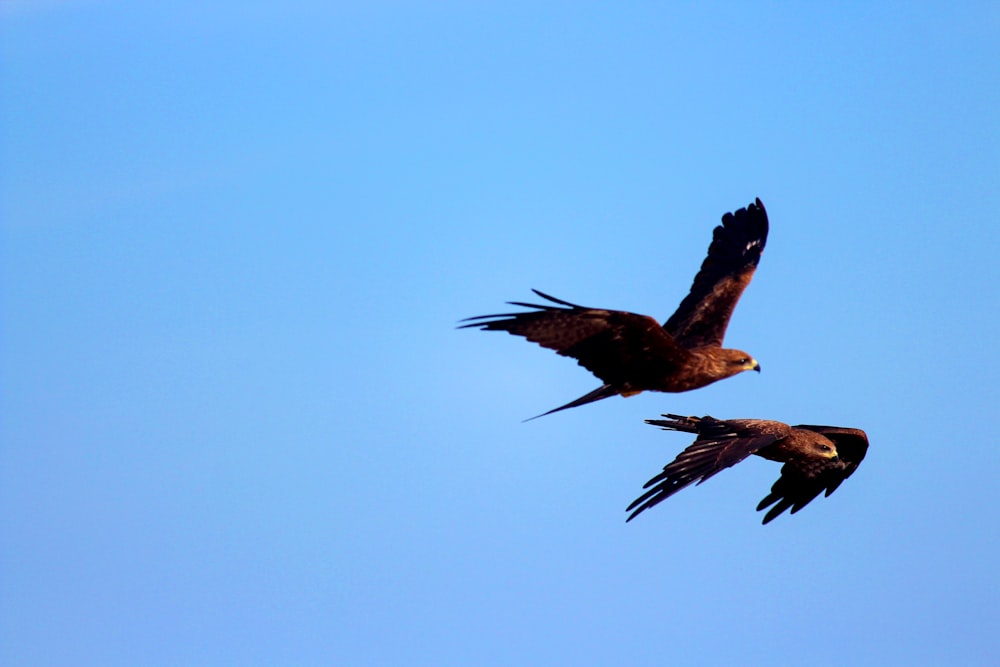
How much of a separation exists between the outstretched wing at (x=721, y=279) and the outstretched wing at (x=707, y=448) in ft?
3.21

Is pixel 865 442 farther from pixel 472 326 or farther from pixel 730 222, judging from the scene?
pixel 472 326

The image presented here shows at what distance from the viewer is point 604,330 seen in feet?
41.3

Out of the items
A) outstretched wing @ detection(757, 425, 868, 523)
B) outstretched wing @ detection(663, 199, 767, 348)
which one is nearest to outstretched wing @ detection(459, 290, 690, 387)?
outstretched wing @ detection(663, 199, 767, 348)

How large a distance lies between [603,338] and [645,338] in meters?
0.37

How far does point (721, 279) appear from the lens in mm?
15391

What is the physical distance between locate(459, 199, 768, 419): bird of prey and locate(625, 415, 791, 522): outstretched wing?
0.53m

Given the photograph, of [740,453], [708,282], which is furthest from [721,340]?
[740,453]

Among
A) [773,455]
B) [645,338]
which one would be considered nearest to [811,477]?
[773,455]

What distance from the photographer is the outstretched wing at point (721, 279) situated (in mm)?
14922

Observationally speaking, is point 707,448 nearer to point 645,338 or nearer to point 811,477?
point 645,338

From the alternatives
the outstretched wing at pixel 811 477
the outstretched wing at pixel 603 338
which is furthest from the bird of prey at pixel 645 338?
the outstretched wing at pixel 811 477

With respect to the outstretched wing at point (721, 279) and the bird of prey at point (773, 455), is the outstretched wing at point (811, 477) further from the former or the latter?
the outstretched wing at point (721, 279)

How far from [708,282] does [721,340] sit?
2.97 ft

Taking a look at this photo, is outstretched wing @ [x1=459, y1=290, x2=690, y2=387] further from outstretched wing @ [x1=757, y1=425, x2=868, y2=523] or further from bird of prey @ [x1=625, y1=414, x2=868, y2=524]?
outstretched wing @ [x1=757, y1=425, x2=868, y2=523]
